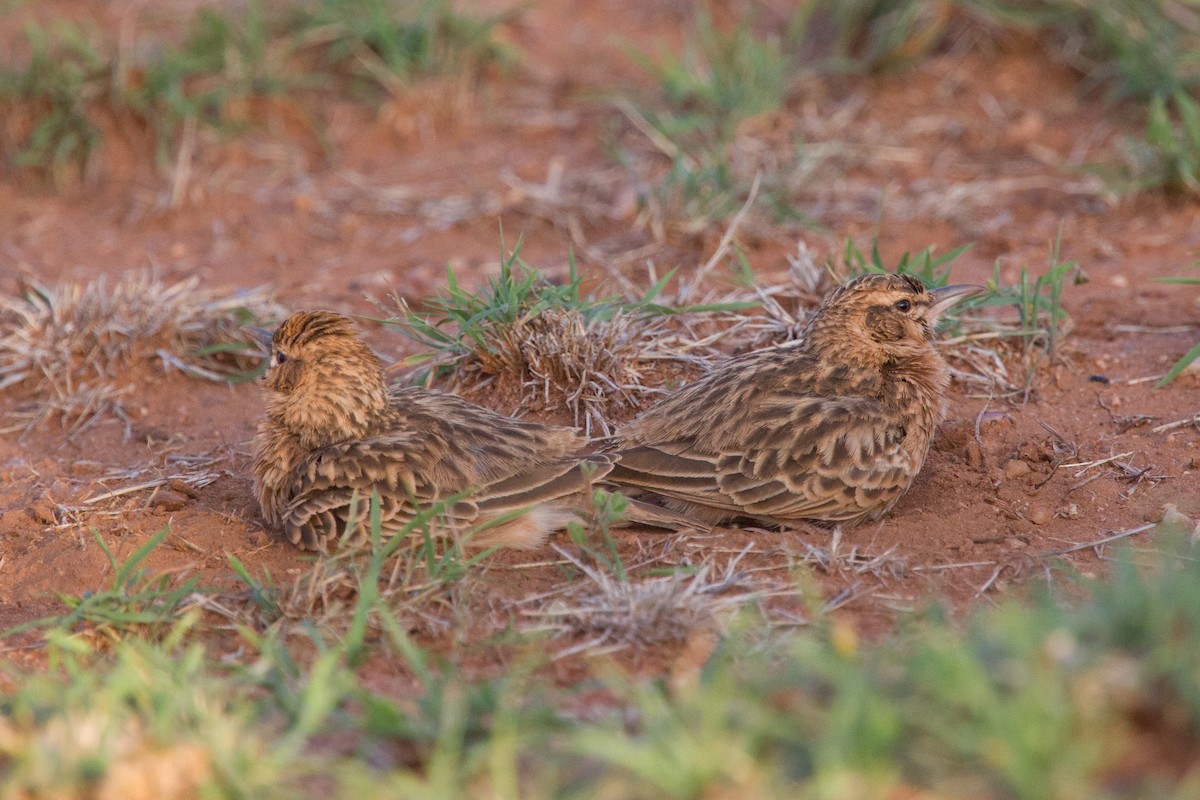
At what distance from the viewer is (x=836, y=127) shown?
895 cm

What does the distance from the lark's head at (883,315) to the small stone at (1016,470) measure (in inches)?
23.0

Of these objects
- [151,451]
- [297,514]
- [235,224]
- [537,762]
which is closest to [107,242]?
[235,224]

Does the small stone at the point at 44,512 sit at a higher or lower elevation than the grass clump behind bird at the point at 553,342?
lower

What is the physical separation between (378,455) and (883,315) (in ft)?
6.86

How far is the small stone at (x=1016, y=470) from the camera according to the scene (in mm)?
5578

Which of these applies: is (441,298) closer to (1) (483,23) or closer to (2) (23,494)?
(2) (23,494)

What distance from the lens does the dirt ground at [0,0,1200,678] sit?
5.11m

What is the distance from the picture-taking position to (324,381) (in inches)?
205

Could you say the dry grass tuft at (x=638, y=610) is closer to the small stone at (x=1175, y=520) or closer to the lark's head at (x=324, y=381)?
the lark's head at (x=324, y=381)

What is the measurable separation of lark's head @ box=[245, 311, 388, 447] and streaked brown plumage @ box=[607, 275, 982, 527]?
3.27 feet

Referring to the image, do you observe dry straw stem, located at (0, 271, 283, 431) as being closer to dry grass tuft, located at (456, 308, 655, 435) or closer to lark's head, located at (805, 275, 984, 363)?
dry grass tuft, located at (456, 308, 655, 435)

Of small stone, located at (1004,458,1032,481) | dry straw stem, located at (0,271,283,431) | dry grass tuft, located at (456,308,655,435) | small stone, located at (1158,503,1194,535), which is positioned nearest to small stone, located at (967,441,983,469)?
small stone, located at (1004,458,1032,481)

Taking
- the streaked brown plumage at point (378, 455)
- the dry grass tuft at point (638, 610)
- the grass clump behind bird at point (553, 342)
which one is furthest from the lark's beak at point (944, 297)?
the dry grass tuft at point (638, 610)

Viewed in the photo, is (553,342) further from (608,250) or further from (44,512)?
(44,512)
